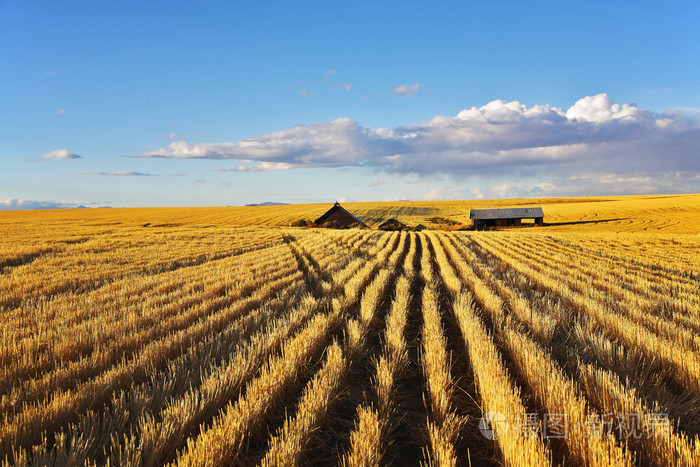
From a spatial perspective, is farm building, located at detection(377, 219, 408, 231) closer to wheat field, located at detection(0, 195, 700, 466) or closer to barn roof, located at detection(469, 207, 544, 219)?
barn roof, located at detection(469, 207, 544, 219)

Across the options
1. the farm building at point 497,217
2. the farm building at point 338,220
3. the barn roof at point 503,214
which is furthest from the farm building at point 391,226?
the barn roof at point 503,214

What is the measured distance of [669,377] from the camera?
13.7 feet

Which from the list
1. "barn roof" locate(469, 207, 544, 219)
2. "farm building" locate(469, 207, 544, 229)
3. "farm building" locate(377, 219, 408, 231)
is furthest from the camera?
"barn roof" locate(469, 207, 544, 219)

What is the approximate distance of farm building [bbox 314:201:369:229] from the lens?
45.5 meters

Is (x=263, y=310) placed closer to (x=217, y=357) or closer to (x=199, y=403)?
(x=217, y=357)

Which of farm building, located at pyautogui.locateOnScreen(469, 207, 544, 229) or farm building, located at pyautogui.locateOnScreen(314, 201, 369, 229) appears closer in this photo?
farm building, located at pyautogui.locateOnScreen(314, 201, 369, 229)

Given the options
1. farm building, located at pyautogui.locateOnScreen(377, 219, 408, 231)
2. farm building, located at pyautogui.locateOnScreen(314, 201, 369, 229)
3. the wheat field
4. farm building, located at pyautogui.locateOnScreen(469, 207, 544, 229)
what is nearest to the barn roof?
farm building, located at pyautogui.locateOnScreen(469, 207, 544, 229)

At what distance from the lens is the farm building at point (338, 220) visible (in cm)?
4547

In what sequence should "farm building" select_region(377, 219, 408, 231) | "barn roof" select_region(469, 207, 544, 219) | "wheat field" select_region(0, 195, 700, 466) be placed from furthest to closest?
"barn roof" select_region(469, 207, 544, 219), "farm building" select_region(377, 219, 408, 231), "wheat field" select_region(0, 195, 700, 466)

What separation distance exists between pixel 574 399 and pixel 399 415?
1.64 metres

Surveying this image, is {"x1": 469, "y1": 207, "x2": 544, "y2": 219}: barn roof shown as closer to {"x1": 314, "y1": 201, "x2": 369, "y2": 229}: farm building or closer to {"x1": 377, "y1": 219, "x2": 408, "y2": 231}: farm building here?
{"x1": 377, "y1": 219, "x2": 408, "y2": 231}: farm building

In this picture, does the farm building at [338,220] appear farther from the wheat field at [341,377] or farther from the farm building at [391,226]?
the wheat field at [341,377]

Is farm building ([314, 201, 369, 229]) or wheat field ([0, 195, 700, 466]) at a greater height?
farm building ([314, 201, 369, 229])

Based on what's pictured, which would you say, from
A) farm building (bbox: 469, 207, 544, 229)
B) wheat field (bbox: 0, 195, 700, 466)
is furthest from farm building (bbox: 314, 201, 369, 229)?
wheat field (bbox: 0, 195, 700, 466)
